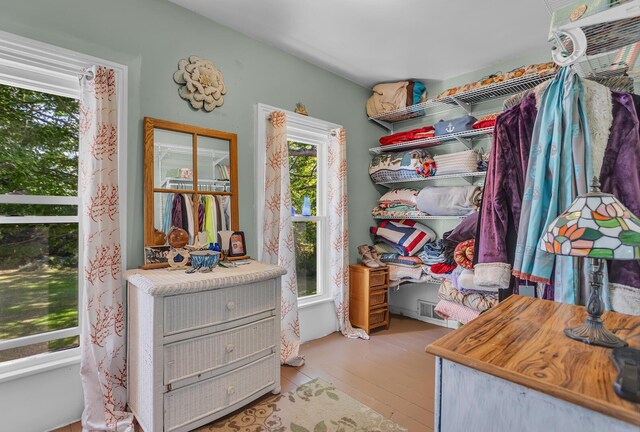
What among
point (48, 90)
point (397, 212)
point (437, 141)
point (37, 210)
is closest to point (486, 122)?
point (437, 141)

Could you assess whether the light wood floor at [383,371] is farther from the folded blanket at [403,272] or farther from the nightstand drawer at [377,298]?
the folded blanket at [403,272]

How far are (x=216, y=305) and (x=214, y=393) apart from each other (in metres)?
0.48

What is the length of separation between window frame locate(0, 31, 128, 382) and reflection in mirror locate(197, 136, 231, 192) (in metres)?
0.47

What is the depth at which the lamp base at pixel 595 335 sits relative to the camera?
31.1 inches

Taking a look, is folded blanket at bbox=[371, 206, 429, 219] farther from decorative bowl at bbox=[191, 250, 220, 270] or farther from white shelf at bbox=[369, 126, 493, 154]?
decorative bowl at bbox=[191, 250, 220, 270]

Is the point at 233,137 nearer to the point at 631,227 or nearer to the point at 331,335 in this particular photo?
the point at 331,335

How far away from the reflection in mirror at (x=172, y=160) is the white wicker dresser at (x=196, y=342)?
23.5 inches

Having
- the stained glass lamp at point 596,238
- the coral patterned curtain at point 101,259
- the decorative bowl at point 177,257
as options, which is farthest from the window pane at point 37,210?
the stained glass lamp at point 596,238

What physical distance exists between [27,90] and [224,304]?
1600mm

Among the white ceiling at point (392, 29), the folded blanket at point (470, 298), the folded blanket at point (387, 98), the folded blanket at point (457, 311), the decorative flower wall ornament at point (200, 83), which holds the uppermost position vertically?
the white ceiling at point (392, 29)

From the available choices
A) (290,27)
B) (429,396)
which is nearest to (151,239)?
(290,27)

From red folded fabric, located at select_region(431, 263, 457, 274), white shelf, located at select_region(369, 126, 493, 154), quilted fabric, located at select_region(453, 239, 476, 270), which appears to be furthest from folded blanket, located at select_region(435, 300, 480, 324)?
white shelf, located at select_region(369, 126, 493, 154)

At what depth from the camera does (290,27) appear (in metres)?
2.41

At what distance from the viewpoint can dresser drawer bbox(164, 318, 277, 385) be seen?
1624 mm
